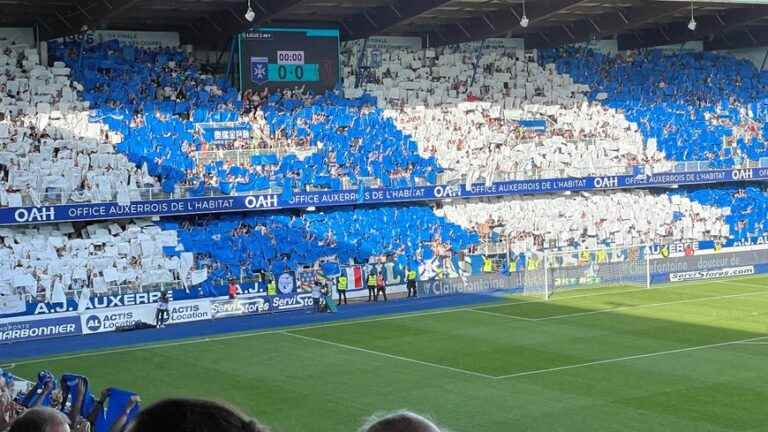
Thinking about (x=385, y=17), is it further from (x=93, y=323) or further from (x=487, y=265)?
(x=93, y=323)

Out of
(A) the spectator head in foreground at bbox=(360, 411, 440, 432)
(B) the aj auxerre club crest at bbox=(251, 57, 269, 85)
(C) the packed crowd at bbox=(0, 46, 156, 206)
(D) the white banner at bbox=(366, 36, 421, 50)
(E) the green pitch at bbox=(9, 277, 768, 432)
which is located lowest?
(E) the green pitch at bbox=(9, 277, 768, 432)

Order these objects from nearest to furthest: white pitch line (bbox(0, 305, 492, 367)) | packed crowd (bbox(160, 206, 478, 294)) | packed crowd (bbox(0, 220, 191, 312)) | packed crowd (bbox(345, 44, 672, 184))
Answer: white pitch line (bbox(0, 305, 492, 367)) < packed crowd (bbox(0, 220, 191, 312)) < packed crowd (bbox(160, 206, 478, 294)) < packed crowd (bbox(345, 44, 672, 184))

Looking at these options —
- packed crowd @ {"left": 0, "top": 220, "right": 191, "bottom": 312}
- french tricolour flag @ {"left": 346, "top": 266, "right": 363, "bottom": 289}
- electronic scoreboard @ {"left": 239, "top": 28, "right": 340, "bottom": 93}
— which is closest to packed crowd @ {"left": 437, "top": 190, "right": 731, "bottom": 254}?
french tricolour flag @ {"left": 346, "top": 266, "right": 363, "bottom": 289}

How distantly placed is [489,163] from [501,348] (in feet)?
54.5

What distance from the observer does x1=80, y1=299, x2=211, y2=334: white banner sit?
30797 mm

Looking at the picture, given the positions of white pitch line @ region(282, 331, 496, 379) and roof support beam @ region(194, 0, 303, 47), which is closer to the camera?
white pitch line @ region(282, 331, 496, 379)

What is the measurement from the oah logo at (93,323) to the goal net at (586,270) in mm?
13989

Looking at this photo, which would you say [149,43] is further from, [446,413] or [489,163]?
[446,413]

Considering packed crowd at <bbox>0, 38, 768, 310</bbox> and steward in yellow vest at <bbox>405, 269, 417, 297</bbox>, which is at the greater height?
packed crowd at <bbox>0, 38, 768, 310</bbox>

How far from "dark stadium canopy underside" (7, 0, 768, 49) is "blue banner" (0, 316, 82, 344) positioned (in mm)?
9867

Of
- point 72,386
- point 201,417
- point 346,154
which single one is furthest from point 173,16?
point 201,417

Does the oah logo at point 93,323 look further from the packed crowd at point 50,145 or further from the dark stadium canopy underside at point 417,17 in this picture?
the dark stadium canopy underside at point 417,17

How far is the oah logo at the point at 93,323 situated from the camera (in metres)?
30.8

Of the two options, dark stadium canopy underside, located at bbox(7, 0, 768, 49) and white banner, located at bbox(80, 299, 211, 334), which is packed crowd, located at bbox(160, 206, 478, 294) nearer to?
white banner, located at bbox(80, 299, 211, 334)
